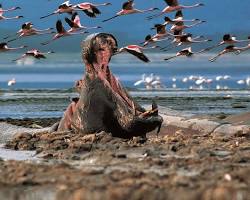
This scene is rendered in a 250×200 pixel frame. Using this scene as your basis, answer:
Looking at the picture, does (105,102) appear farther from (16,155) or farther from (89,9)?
(89,9)

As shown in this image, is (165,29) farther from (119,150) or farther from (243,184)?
(243,184)

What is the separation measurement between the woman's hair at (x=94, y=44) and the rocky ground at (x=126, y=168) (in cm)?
91

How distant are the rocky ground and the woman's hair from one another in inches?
35.8

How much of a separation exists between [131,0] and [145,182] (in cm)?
2702

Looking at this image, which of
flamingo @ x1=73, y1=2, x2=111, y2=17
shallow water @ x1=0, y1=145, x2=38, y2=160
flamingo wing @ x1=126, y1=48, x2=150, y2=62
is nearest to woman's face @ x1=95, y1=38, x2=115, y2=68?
flamingo wing @ x1=126, y1=48, x2=150, y2=62

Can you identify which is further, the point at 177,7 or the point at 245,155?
the point at 177,7

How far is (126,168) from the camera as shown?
804cm

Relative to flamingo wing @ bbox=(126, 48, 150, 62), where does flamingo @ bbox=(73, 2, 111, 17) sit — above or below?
above

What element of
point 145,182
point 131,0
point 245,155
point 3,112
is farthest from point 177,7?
point 145,182

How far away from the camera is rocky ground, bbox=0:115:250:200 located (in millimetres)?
6559

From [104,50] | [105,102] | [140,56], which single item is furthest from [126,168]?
[140,56]

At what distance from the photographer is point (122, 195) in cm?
647

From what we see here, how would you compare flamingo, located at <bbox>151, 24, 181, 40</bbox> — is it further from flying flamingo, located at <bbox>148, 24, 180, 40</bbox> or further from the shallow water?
the shallow water

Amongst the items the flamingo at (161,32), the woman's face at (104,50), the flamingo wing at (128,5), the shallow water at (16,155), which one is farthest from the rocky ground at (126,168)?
the flamingo at (161,32)
